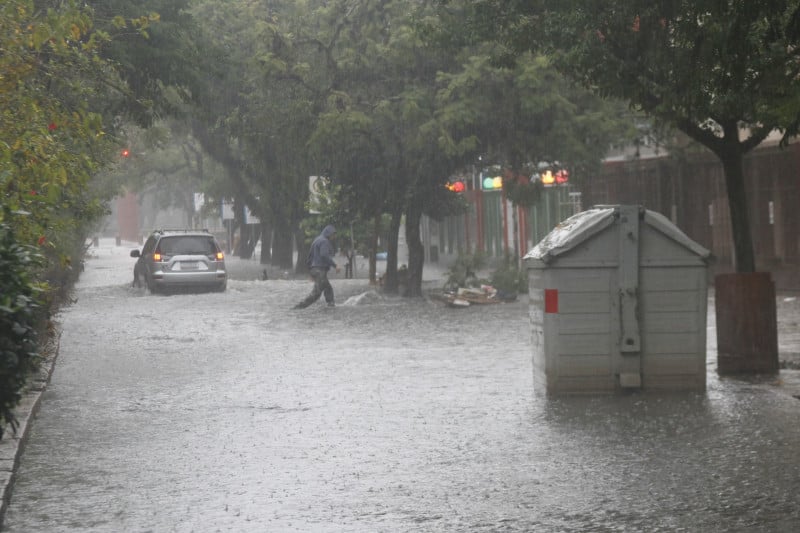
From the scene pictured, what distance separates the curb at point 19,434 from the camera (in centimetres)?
862

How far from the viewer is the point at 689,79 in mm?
14195

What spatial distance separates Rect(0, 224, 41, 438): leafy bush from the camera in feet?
23.5

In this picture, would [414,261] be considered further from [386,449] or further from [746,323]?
[386,449]

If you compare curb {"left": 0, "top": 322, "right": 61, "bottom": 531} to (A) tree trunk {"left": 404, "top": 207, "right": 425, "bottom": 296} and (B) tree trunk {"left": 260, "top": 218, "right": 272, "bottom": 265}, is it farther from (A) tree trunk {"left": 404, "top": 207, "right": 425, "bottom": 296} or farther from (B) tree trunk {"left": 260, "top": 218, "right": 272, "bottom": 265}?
(B) tree trunk {"left": 260, "top": 218, "right": 272, "bottom": 265}

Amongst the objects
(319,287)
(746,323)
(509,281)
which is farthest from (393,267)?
(746,323)

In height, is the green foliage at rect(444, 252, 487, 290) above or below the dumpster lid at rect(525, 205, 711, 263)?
below

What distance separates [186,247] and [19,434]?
24138mm

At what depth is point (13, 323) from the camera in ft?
23.6

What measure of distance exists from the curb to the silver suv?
1748 centimetres

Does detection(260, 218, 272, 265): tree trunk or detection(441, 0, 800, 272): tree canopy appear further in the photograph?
detection(260, 218, 272, 265): tree trunk

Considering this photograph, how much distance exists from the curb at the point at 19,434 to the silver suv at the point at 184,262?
57.3ft

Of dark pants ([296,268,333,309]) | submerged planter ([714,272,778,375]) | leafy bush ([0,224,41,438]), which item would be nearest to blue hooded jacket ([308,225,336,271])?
dark pants ([296,268,333,309])

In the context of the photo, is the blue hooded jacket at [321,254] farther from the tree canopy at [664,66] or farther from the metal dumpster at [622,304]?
the metal dumpster at [622,304]

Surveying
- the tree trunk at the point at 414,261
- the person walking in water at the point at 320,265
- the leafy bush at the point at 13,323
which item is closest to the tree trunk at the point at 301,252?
the tree trunk at the point at 414,261
